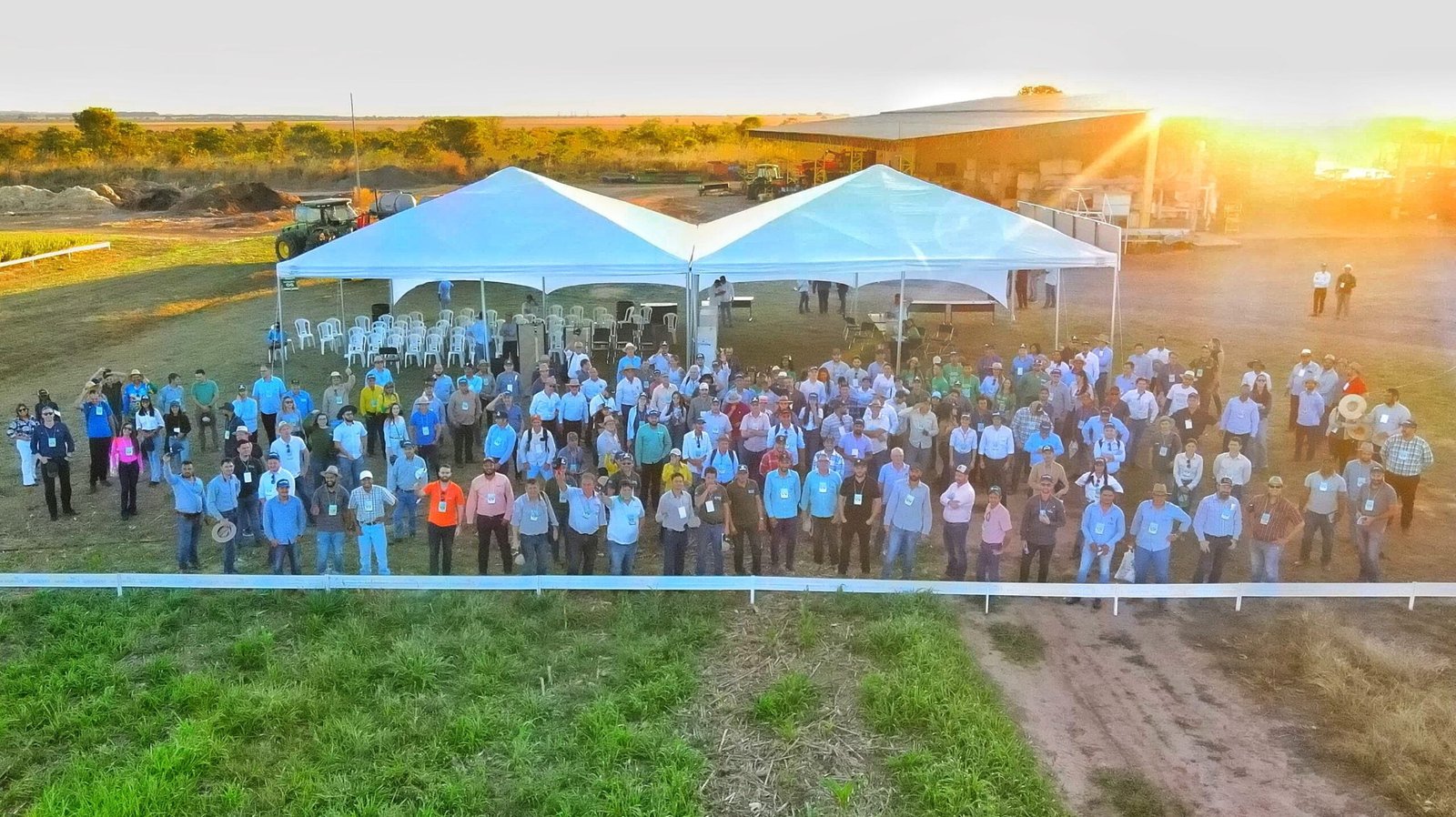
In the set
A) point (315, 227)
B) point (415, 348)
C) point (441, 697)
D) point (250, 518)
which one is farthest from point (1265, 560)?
point (315, 227)

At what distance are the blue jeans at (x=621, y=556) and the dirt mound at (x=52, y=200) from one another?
41.7m

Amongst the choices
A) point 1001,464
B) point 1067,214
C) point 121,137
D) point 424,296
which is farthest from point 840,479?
point 121,137

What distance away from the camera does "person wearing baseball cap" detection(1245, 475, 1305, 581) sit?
27.7ft

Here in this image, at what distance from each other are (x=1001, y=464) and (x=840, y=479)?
2158 mm

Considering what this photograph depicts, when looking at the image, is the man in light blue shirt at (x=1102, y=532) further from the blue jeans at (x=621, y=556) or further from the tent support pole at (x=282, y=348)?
the tent support pole at (x=282, y=348)

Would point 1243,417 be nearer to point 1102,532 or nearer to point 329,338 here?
point 1102,532

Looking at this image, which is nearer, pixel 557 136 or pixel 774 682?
pixel 774 682

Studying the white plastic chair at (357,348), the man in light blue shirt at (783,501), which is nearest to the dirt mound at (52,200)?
the white plastic chair at (357,348)

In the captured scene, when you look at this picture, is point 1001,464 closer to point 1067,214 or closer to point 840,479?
point 840,479

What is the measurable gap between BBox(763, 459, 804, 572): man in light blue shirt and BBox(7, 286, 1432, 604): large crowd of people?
2cm

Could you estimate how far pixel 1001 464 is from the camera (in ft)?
34.3

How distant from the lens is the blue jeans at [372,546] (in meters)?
8.72

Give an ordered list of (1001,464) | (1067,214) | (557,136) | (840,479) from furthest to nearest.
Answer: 1. (557,136)
2. (1067,214)
3. (1001,464)
4. (840,479)

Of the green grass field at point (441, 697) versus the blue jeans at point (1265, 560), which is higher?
the blue jeans at point (1265, 560)
